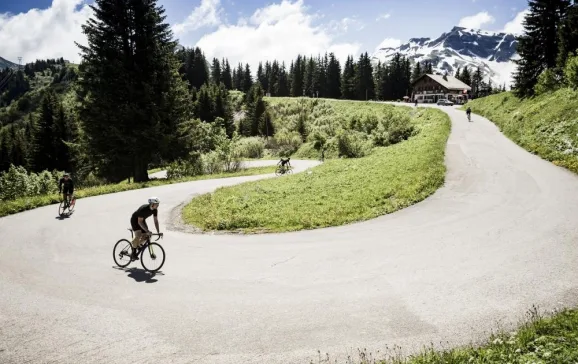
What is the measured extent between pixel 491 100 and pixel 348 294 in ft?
181

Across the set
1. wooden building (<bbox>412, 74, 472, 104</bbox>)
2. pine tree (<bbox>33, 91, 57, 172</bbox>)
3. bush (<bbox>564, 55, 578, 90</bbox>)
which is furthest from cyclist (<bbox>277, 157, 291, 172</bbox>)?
wooden building (<bbox>412, 74, 472, 104</bbox>)

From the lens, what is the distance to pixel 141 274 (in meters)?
10.5

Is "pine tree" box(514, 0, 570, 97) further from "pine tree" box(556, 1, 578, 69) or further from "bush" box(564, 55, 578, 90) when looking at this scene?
"bush" box(564, 55, 578, 90)

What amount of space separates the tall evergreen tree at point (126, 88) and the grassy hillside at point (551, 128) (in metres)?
28.5

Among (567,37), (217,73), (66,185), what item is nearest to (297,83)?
(217,73)

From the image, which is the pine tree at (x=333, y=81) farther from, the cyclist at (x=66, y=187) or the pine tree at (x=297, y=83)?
the cyclist at (x=66, y=187)

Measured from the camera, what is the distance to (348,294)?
28.6 ft

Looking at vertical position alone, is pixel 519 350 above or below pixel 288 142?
below

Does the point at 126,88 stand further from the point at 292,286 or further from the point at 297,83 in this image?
the point at 297,83

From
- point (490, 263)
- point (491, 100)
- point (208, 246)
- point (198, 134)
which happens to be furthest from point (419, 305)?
point (491, 100)

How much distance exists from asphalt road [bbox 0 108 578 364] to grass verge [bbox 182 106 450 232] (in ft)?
3.88

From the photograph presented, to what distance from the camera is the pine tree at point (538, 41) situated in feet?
131

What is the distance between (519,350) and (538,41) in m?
48.0

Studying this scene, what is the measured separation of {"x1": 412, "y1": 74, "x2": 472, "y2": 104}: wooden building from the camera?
→ 4060 inches
